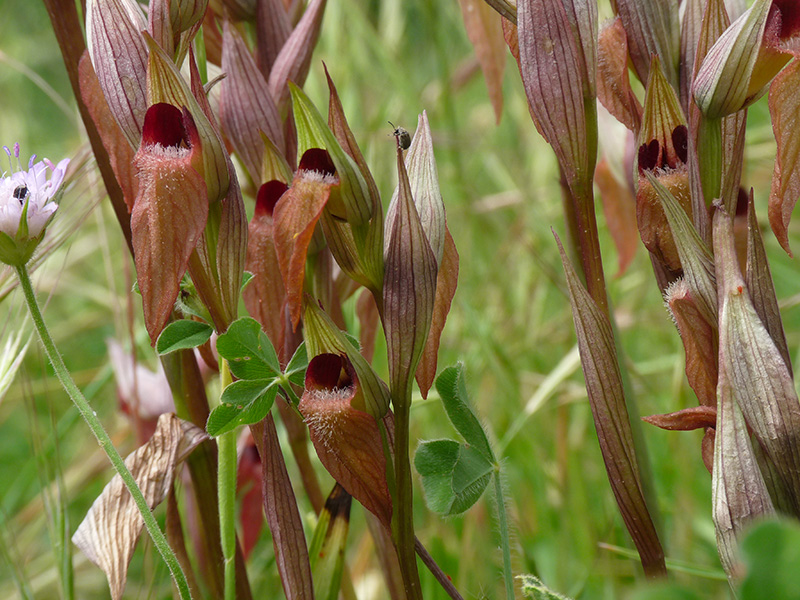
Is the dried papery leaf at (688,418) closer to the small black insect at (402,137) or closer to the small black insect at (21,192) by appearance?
the small black insect at (402,137)

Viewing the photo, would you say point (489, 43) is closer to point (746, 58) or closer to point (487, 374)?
point (746, 58)

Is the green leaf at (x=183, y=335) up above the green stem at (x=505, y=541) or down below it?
above

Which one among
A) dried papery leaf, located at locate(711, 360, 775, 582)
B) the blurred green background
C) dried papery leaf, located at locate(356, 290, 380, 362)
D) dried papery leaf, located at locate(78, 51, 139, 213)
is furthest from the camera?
the blurred green background

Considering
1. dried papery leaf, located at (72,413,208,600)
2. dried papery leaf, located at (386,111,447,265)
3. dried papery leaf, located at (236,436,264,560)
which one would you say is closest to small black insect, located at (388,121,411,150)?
dried papery leaf, located at (386,111,447,265)

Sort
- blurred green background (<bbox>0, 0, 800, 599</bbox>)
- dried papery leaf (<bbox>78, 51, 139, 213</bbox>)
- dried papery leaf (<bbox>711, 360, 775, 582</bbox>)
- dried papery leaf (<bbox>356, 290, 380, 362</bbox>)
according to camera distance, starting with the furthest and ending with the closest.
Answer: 1. blurred green background (<bbox>0, 0, 800, 599</bbox>)
2. dried papery leaf (<bbox>356, 290, 380, 362</bbox>)
3. dried papery leaf (<bbox>78, 51, 139, 213</bbox>)
4. dried papery leaf (<bbox>711, 360, 775, 582</bbox>)

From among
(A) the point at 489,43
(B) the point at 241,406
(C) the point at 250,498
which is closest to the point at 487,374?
(C) the point at 250,498

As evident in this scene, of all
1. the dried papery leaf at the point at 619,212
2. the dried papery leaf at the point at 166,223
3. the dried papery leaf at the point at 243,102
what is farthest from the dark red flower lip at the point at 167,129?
the dried papery leaf at the point at 619,212

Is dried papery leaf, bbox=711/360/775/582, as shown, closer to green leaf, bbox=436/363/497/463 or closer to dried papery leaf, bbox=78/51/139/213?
green leaf, bbox=436/363/497/463
